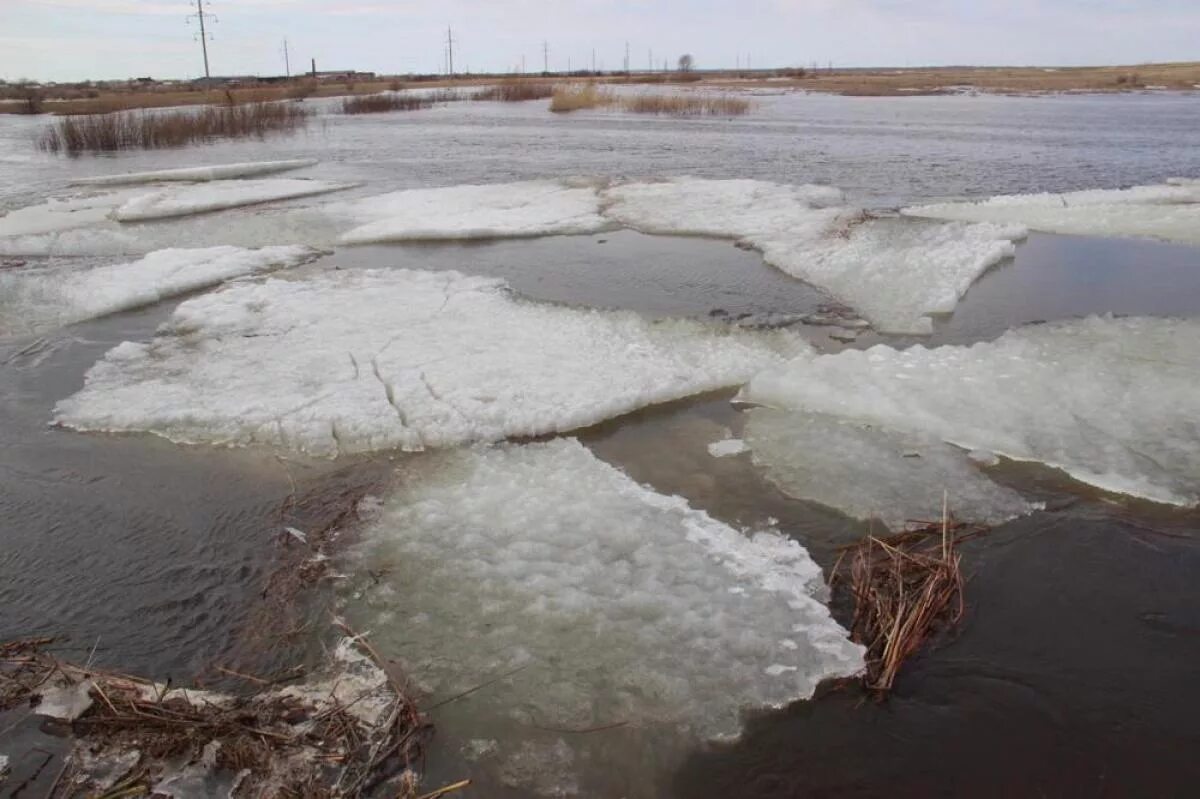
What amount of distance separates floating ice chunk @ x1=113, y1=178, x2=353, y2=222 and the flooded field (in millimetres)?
2191

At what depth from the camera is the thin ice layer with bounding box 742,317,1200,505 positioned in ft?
15.6

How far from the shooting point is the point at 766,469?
479 cm

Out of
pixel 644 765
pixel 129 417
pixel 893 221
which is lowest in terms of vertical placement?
pixel 644 765

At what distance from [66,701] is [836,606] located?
325cm

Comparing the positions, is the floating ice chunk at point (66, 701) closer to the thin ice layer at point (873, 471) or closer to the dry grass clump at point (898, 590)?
the dry grass clump at point (898, 590)

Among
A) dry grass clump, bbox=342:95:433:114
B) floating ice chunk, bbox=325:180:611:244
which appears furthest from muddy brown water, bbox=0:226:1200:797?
dry grass clump, bbox=342:95:433:114

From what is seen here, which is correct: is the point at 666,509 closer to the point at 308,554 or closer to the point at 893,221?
the point at 308,554

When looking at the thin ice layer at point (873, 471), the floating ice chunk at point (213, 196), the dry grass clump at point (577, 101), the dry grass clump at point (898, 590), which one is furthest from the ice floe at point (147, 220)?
the dry grass clump at point (577, 101)

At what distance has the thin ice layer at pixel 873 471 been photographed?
434 cm

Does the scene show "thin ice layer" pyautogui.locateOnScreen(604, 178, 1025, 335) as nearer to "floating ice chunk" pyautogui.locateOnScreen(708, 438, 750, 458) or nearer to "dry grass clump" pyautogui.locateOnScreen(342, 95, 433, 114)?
"floating ice chunk" pyautogui.locateOnScreen(708, 438, 750, 458)

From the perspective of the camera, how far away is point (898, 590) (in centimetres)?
356

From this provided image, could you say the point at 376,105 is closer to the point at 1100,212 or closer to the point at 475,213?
the point at 475,213

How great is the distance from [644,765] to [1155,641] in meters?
2.34

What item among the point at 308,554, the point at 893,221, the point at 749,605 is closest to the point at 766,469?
the point at 749,605
